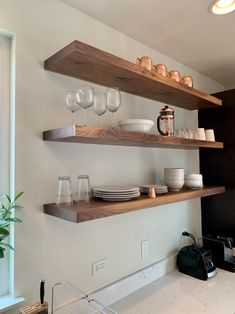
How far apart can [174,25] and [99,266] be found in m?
1.42

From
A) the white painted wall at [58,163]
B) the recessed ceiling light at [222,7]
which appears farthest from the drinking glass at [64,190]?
the recessed ceiling light at [222,7]

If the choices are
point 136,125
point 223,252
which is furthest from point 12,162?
point 223,252

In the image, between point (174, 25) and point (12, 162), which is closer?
point (12, 162)

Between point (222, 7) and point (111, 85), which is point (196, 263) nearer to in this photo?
point (111, 85)

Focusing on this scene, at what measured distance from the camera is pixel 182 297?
4.57ft

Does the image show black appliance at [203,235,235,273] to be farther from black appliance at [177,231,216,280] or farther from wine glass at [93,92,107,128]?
wine glass at [93,92,107,128]

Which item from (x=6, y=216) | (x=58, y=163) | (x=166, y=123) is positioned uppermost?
(x=166, y=123)

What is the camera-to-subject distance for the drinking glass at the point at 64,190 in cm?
118

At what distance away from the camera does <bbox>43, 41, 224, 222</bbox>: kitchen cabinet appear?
3.32 feet

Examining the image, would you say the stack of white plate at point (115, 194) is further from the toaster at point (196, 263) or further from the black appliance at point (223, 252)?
the black appliance at point (223, 252)

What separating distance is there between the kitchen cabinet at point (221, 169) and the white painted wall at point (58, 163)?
2.22 ft

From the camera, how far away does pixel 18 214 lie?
1.06 metres

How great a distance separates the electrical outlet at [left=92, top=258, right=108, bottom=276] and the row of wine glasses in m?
0.76

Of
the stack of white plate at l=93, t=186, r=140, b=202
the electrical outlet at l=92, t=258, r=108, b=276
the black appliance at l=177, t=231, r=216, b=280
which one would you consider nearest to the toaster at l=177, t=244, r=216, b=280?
the black appliance at l=177, t=231, r=216, b=280
